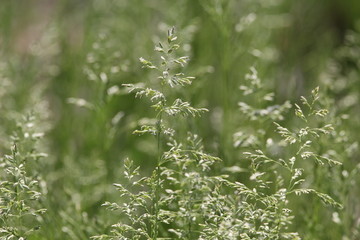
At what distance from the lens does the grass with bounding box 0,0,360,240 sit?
4.52 feet

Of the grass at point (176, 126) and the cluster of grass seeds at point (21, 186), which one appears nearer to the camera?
the cluster of grass seeds at point (21, 186)

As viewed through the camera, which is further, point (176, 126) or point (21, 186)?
point (176, 126)

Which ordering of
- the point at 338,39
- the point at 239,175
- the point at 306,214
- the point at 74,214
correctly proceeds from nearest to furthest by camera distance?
1. the point at 306,214
2. the point at 74,214
3. the point at 239,175
4. the point at 338,39

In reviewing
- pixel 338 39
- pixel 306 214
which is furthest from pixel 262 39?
pixel 338 39

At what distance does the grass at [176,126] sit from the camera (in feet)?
4.52

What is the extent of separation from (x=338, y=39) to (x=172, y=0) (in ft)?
5.83

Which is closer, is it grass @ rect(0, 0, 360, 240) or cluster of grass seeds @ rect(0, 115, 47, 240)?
cluster of grass seeds @ rect(0, 115, 47, 240)

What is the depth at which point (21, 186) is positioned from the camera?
1.26 metres

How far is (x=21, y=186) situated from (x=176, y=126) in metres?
0.84

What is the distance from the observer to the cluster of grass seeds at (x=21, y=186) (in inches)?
50.3

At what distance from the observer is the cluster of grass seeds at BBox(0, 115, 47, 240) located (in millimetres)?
1276

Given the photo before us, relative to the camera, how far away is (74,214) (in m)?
1.91

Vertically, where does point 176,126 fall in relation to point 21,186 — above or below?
below

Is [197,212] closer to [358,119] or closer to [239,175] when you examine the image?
[239,175]
